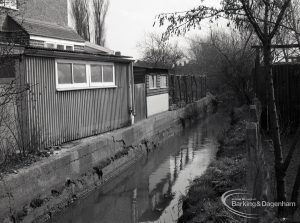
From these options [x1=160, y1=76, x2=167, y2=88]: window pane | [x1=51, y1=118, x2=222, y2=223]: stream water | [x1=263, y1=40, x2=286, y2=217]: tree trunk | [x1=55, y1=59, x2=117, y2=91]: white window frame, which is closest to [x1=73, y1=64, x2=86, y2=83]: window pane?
[x1=55, y1=59, x2=117, y2=91]: white window frame

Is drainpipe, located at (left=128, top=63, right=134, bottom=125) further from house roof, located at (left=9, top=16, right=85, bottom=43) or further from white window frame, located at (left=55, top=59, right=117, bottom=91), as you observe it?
house roof, located at (left=9, top=16, right=85, bottom=43)

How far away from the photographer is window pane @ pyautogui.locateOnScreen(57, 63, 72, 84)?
11398 millimetres

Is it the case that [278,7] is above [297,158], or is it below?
above

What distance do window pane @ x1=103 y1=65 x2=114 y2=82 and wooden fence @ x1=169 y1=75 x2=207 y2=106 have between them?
36.1 feet

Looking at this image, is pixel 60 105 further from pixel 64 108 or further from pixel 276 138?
pixel 276 138

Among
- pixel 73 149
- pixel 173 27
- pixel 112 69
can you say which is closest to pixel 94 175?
pixel 73 149

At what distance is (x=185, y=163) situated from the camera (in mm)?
14000

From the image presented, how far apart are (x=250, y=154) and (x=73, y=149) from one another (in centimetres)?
706

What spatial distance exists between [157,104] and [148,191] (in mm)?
10633

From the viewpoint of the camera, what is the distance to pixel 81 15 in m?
39.6

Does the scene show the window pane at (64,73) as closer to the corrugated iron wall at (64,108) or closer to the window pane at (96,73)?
the corrugated iron wall at (64,108)

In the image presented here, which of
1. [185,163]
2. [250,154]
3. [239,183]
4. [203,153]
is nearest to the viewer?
[250,154]

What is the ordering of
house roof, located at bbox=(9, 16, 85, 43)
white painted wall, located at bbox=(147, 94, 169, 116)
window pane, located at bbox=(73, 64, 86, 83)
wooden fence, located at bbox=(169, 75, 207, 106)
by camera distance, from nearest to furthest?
window pane, located at bbox=(73, 64, 86, 83), house roof, located at bbox=(9, 16, 85, 43), white painted wall, located at bbox=(147, 94, 169, 116), wooden fence, located at bbox=(169, 75, 207, 106)

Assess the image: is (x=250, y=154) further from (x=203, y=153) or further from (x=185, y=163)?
(x=203, y=153)
